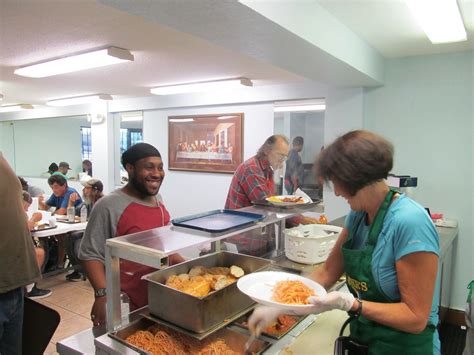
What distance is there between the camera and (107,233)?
160cm

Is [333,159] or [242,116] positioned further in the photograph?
[242,116]

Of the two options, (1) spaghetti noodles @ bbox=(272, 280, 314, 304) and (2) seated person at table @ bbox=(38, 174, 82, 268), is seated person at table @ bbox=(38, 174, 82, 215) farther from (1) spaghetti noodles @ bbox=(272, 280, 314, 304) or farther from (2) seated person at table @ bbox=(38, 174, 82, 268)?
(1) spaghetti noodles @ bbox=(272, 280, 314, 304)

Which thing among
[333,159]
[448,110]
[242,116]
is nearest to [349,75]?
[448,110]

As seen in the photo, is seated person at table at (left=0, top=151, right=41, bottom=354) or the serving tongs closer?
the serving tongs

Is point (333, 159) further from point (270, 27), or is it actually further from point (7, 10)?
point (7, 10)

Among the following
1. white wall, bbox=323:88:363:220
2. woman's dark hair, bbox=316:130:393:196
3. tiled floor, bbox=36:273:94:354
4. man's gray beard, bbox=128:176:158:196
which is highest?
white wall, bbox=323:88:363:220

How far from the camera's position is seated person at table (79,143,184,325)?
1.51 meters

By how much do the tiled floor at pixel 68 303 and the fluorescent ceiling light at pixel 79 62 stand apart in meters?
2.33

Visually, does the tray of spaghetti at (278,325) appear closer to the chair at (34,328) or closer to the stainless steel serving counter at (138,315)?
the stainless steel serving counter at (138,315)

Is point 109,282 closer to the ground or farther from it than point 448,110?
closer to the ground

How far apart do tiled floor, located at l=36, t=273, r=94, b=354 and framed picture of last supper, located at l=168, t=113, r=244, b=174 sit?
215cm

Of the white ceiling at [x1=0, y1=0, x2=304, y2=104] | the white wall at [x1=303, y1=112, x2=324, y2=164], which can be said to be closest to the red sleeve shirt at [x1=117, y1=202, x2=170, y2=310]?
the white ceiling at [x1=0, y1=0, x2=304, y2=104]

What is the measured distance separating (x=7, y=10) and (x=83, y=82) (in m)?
2.30

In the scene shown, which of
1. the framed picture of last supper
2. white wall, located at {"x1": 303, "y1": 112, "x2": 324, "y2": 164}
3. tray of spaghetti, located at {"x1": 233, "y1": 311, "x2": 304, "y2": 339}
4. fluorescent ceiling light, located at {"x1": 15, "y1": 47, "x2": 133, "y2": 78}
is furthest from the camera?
the framed picture of last supper
